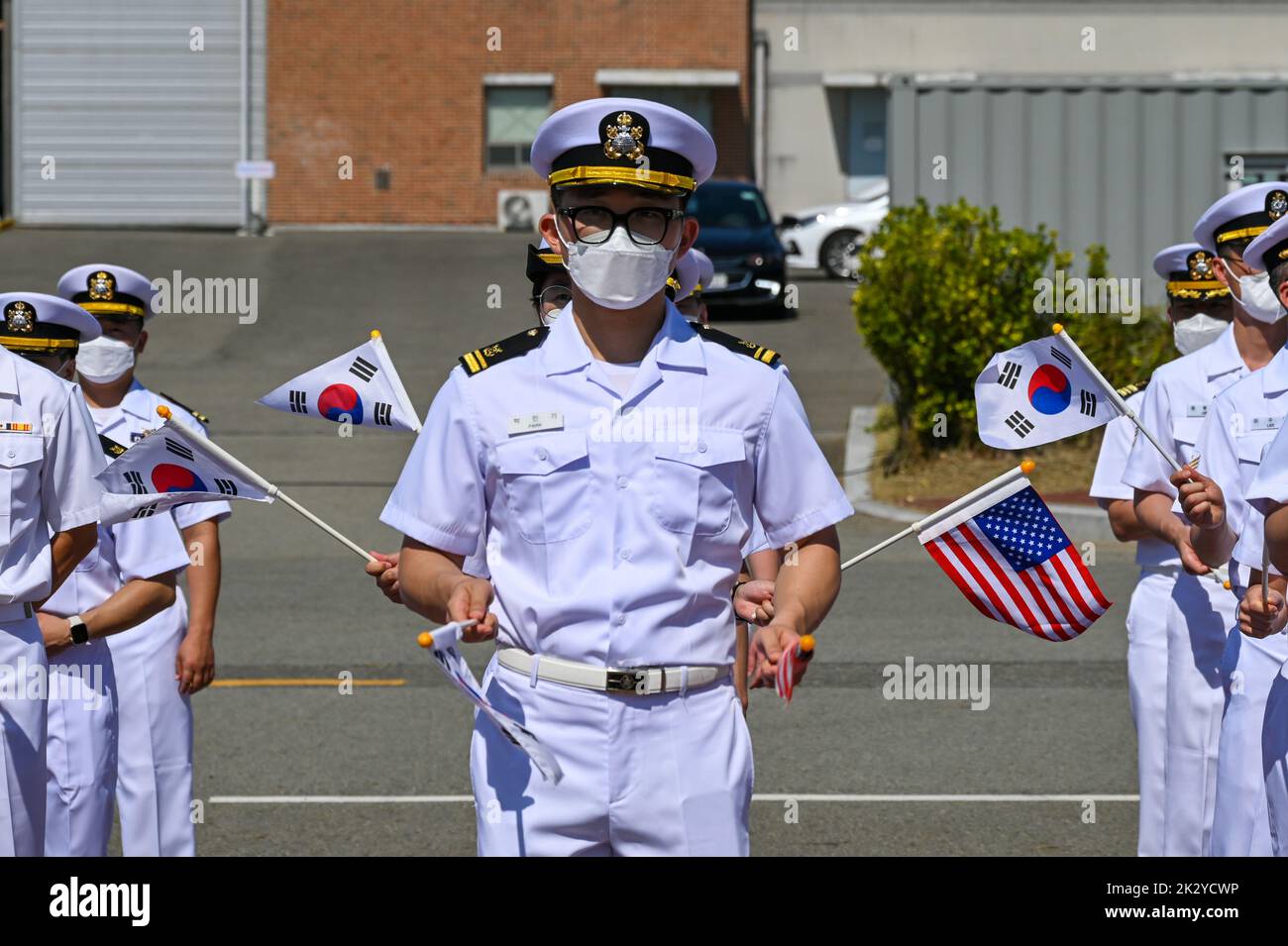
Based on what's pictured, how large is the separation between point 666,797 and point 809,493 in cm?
72

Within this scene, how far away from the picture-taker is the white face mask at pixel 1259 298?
18.7 feet

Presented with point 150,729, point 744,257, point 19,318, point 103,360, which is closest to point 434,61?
point 744,257

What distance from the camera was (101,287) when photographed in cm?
652

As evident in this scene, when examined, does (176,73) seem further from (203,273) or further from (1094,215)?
(1094,215)

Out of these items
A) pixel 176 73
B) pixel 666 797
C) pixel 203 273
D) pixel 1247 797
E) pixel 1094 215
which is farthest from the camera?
pixel 176 73

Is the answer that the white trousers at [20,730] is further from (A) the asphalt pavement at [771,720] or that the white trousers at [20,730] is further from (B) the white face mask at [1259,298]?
(B) the white face mask at [1259,298]

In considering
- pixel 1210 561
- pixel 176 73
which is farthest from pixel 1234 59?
pixel 1210 561

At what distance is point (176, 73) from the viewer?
3544 cm

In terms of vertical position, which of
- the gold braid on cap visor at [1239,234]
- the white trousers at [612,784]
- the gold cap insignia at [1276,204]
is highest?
the gold cap insignia at [1276,204]

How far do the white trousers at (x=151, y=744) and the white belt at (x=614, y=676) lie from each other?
263 cm

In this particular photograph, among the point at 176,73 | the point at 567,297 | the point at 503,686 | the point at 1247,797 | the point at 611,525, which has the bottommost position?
the point at 1247,797

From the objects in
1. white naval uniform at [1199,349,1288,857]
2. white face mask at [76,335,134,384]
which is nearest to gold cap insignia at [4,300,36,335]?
white face mask at [76,335,134,384]

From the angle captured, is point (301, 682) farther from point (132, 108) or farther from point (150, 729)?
point (132, 108)

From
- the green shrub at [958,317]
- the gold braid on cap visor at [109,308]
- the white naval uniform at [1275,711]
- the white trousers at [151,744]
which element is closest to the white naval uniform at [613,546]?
the white naval uniform at [1275,711]
